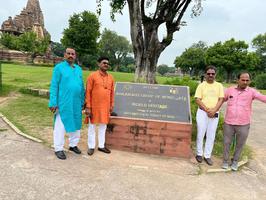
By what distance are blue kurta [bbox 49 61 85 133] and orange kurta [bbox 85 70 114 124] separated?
0.19 m

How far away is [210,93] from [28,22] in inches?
2692

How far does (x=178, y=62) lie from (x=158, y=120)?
59.2 meters

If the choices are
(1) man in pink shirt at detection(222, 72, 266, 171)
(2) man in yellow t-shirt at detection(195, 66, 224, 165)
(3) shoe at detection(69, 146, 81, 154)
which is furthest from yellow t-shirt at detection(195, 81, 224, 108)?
(3) shoe at detection(69, 146, 81, 154)

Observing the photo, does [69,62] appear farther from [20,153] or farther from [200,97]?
[200,97]

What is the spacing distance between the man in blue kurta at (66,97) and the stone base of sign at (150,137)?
32.2 inches

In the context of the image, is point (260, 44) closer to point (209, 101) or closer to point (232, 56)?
point (232, 56)

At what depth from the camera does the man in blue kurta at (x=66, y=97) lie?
447 centimetres

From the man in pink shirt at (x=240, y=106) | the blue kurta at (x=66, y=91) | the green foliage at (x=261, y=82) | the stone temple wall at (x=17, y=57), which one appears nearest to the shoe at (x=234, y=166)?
the man in pink shirt at (x=240, y=106)

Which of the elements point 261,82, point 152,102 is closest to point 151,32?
→ point 152,102

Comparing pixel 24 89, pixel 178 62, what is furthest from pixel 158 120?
pixel 178 62

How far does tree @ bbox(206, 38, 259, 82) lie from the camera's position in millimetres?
42625

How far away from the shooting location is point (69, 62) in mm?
4562

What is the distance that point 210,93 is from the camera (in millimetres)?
4703

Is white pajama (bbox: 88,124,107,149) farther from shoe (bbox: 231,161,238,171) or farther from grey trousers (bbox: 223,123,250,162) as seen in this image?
shoe (bbox: 231,161,238,171)
